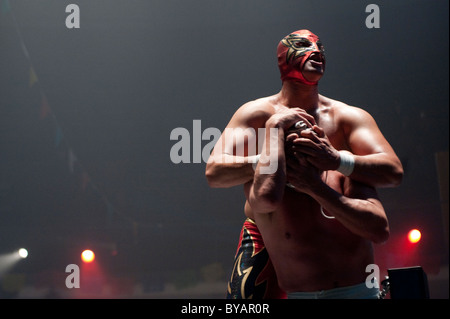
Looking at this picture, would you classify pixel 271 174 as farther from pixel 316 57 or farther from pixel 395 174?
pixel 316 57

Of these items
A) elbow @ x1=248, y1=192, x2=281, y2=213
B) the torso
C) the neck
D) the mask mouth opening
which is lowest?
the torso

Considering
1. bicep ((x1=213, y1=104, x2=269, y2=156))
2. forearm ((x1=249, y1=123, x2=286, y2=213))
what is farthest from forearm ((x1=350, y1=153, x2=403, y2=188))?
bicep ((x1=213, y1=104, x2=269, y2=156))

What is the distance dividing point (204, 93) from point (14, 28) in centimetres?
159

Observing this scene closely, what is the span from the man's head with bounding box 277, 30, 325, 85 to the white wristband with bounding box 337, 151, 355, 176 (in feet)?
1.32

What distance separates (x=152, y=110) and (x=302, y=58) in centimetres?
252

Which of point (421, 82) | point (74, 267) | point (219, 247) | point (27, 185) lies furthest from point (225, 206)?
point (421, 82)

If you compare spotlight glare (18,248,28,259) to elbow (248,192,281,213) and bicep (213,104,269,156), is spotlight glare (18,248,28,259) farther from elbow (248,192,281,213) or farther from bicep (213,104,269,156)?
elbow (248,192,281,213)

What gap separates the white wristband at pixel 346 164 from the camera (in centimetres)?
170

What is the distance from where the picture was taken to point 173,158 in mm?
4188

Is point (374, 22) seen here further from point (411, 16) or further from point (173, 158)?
point (173, 158)

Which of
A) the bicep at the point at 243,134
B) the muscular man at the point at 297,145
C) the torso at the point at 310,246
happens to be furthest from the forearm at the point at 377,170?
the bicep at the point at 243,134

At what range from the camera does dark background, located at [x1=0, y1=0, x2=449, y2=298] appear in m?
4.07

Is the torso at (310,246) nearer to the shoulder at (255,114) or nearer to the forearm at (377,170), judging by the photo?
the forearm at (377,170)

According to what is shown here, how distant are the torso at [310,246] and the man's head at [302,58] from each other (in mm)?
398
